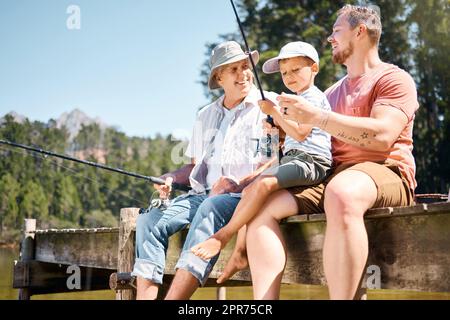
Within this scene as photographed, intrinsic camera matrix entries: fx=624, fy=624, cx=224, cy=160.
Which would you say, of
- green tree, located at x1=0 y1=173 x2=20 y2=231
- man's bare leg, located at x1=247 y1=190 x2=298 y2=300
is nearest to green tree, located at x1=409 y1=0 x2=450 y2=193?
man's bare leg, located at x1=247 y1=190 x2=298 y2=300

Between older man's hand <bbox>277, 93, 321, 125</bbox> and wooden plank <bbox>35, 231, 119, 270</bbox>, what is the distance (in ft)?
10.2

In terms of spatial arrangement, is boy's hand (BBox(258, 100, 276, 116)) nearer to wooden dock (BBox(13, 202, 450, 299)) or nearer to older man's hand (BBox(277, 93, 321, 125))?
older man's hand (BBox(277, 93, 321, 125))

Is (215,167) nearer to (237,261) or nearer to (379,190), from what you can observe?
(237,261)

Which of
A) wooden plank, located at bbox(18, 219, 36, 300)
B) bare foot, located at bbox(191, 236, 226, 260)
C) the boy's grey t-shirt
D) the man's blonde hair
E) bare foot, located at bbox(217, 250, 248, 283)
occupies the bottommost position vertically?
bare foot, located at bbox(217, 250, 248, 283)

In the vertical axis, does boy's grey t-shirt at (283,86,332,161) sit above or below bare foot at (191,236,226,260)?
above

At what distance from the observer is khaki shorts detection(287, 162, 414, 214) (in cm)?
271

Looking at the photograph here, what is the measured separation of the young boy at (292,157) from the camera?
287cm

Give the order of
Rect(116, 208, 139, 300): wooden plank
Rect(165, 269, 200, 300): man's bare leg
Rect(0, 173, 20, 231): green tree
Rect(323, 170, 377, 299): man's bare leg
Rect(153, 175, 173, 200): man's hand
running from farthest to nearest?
Rect(0, 173, 20, 231): green tree, Rect(116, 208, 139, 300): wooden plank, Rect(153, 175, 173, 200): man's hand, Rect(165, 269, 200, 300): man's bare leg, Rect(323, 170, 377, 299): man's bare leg

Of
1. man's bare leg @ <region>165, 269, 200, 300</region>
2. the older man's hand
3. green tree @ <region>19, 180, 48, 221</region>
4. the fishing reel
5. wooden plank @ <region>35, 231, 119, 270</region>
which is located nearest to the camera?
the older man's hand

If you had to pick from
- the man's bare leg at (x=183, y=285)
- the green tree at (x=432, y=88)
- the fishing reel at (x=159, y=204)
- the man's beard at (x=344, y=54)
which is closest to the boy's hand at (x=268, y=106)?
the man's beard at (x=344, y=54)

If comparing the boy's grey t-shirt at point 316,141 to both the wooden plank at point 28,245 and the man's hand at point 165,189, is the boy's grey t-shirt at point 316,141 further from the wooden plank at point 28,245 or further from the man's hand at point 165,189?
the wooden plank at point 28,245

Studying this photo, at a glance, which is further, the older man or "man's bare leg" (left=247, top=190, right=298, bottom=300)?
the older man

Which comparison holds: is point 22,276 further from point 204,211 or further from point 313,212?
point 313,212
